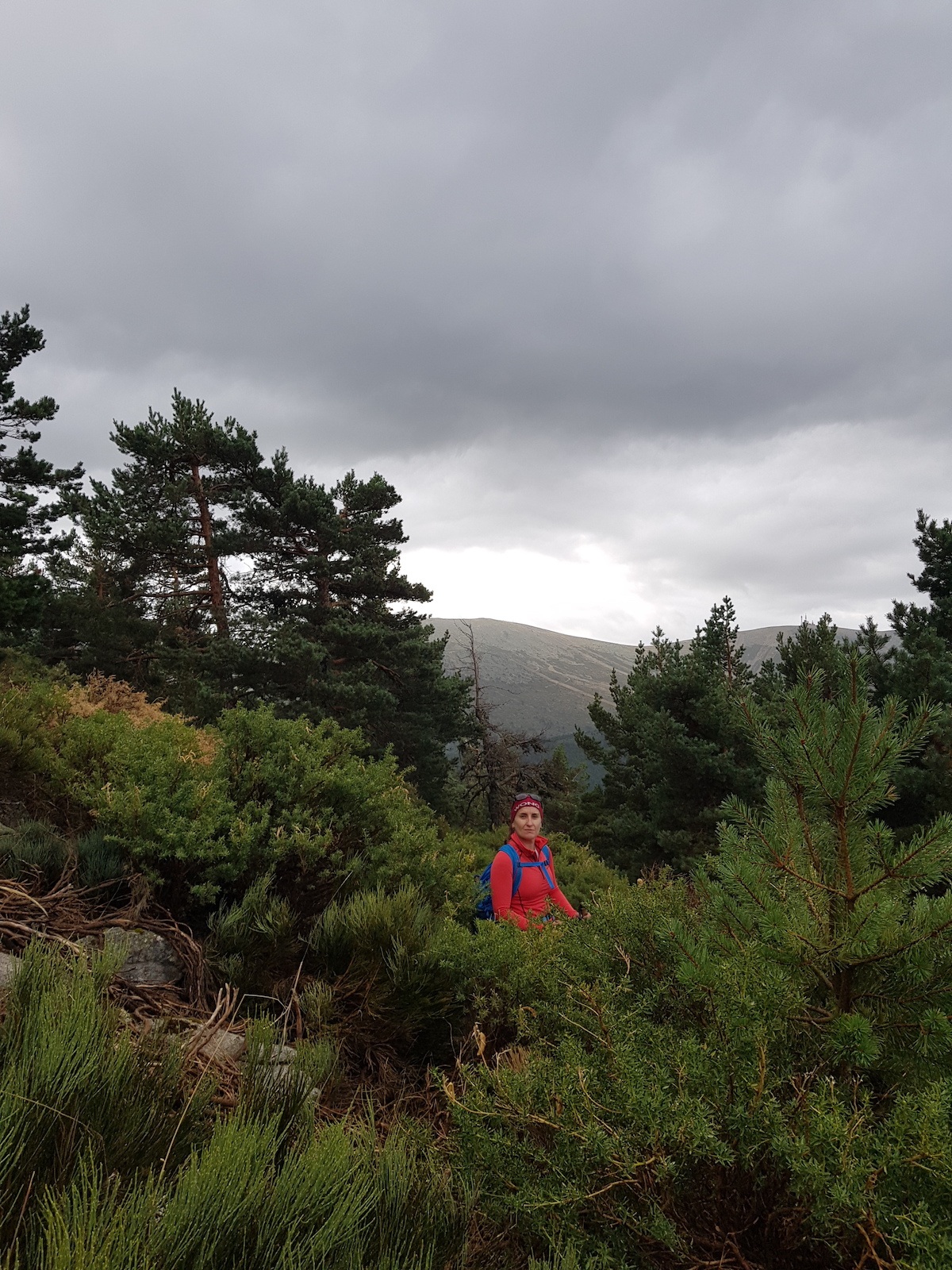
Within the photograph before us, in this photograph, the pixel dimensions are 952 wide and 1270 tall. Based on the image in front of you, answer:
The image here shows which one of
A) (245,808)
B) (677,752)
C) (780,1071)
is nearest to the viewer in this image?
(780,1071)

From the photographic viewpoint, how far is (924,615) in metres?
17.6

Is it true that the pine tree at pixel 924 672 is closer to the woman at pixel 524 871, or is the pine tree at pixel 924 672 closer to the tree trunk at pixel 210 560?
the woman at pixel 524 871

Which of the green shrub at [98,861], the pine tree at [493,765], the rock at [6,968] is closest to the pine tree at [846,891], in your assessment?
the rock at [6,968]

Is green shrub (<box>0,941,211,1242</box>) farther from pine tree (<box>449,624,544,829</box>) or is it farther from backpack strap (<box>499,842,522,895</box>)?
pine tree (<box>449,624,544,829</box>)

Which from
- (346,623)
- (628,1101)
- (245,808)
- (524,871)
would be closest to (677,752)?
(346,623)

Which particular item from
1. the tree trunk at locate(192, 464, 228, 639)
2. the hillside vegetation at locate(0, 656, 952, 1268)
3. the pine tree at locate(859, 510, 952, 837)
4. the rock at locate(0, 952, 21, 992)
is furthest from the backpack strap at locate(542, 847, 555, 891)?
the tree trunk at locate(192, 464, 228, 639)

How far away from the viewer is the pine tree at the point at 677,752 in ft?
50.2

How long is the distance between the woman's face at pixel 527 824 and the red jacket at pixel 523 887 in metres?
0.05

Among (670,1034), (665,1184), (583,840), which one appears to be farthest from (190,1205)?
(583,840)

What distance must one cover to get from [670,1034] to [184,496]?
783 inches

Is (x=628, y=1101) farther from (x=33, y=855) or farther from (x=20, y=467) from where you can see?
(x=20, y=467)

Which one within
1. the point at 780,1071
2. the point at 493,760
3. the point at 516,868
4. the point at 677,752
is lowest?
the point at 493,760

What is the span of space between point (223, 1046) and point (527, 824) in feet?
9.11

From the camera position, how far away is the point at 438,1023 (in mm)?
3215
